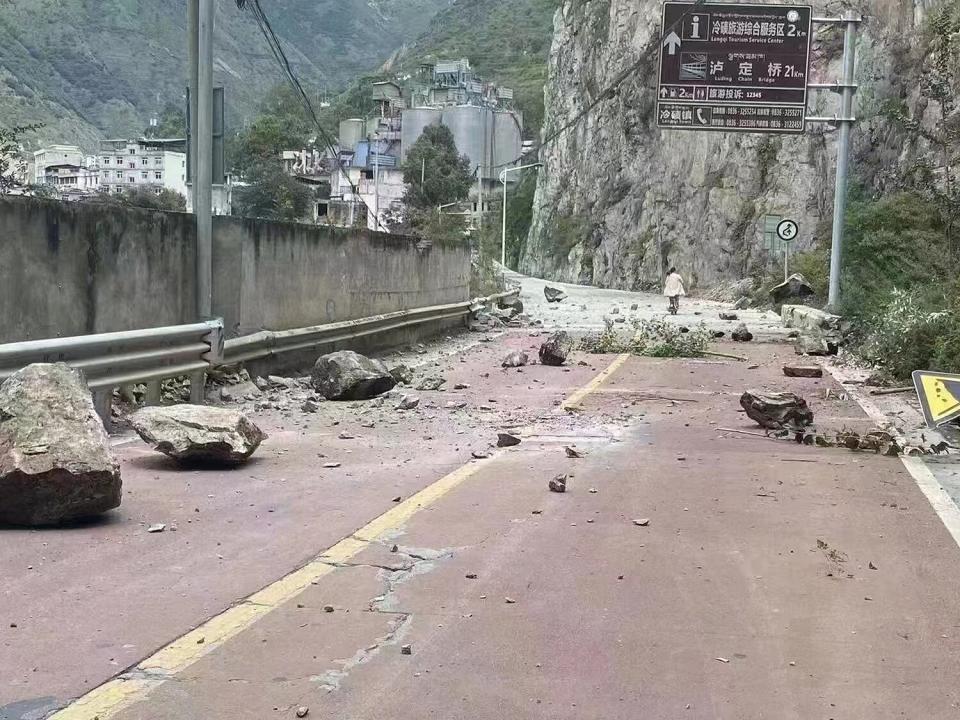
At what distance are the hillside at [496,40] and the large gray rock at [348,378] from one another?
4567 inches

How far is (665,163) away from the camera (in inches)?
2189

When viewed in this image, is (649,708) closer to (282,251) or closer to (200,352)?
(200,352)

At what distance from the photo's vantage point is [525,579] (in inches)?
202

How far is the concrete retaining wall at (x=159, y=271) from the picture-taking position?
8.44 m

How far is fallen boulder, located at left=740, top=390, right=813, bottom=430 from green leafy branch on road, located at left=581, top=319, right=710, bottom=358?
7.60 metres

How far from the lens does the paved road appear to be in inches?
150

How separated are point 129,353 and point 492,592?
514cm

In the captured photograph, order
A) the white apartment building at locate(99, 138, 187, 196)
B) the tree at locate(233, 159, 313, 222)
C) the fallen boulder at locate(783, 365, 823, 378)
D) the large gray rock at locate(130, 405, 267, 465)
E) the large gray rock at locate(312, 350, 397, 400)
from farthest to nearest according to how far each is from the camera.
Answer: the tree at locate(233, 159, 313, 222) → the white apartment building at locate(99, 138, 187, 196) → the fallen boulder at locate(783, 365, 823, 378) → the large gray rock at locate(312, 350, 397, 400) → the large gray rock at locate(130, 405, 267, 465)

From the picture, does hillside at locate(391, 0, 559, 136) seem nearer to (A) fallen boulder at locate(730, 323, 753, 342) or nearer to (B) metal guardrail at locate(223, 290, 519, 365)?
(A) fallen boulder at locate(730, 323, 753, 342)

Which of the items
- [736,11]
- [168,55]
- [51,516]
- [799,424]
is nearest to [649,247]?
[736,11]

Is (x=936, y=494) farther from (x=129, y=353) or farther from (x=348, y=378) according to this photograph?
(x=129, y=353)

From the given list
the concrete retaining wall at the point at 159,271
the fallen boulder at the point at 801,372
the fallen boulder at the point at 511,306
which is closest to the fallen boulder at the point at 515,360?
the concrete retaining wall at the point at 159,271

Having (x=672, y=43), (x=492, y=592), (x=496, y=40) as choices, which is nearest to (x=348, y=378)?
(x=492, y=592)

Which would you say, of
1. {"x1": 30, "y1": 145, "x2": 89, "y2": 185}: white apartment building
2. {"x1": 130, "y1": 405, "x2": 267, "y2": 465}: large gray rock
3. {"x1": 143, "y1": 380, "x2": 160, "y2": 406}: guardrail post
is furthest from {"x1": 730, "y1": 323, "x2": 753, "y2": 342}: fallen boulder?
{"x1": 30, "y1": 145, "x2": 89, "y2": 185}: white apartment building
